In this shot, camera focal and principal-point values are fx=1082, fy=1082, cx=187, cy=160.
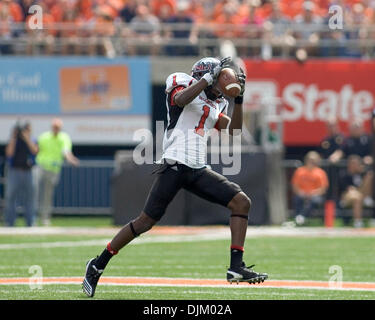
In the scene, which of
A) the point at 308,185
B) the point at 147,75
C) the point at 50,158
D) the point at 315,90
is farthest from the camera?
the point at 315,90

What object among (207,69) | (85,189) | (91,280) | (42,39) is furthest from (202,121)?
(42,39)

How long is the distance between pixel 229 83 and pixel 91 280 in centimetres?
199

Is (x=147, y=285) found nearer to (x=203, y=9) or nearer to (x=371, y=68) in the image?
(x=371, y=68)

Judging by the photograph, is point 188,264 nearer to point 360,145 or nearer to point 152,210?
point 152,210

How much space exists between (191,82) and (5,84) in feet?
39.1

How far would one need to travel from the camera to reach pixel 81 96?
20.5 m

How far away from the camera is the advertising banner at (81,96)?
20.3m

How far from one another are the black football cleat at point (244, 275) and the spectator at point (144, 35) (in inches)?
466

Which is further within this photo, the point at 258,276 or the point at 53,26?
the point at 53,26

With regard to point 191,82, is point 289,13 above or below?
above

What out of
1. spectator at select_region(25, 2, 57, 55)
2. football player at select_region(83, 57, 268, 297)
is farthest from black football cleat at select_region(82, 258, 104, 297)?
spectator at select_region(25, 2, 57, 55)

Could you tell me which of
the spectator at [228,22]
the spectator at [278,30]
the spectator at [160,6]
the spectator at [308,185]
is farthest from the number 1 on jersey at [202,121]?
the spectator at [160,6]
